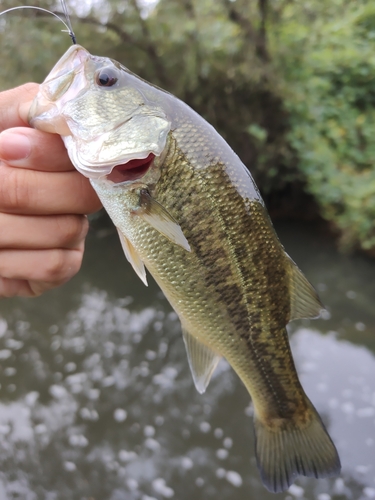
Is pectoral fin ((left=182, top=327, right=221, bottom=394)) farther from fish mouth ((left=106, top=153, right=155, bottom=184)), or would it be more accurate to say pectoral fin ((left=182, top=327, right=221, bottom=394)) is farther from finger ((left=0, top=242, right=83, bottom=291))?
fish mouth ((left=106, top=153, right=155, bottom=184))

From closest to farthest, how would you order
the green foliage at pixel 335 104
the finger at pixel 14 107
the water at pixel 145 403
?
the finger at pixel 14 107 → the water at pixel 145 403 → the green foliage at pixel 335 104

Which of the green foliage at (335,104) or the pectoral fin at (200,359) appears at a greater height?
the pectoral fin at (200,359)

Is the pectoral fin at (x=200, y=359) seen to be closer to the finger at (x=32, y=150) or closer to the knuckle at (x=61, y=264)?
the knuckle at (x=61, y=264)

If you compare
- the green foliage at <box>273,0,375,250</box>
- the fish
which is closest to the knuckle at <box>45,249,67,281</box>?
the fish

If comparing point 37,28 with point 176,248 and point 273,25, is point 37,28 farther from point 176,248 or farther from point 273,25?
point 176,248

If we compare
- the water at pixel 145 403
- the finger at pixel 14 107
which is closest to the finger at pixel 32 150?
the finger at pixel 14 107

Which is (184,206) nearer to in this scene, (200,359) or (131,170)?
(131,170)
